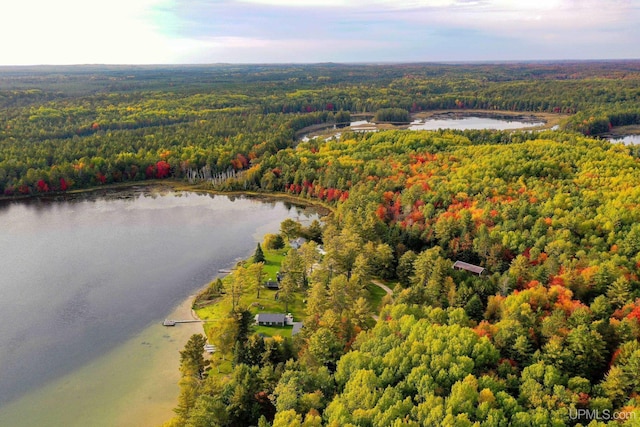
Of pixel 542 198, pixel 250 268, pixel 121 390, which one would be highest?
pixel 542 198

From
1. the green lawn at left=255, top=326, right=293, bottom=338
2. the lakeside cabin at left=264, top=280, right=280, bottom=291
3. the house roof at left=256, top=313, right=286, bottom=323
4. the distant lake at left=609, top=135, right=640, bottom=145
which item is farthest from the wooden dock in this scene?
the distant lake at left=609, top=135, right=640, bottom=145

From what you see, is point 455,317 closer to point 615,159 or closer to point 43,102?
point 615,159

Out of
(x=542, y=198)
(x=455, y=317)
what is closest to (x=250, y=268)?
(x=455, y=317)

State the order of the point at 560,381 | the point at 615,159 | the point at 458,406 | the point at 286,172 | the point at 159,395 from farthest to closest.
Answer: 1. the point at 286,172
2. the point at 615,159
3. the point at 159,395
4. the point at 560,381
5. the point at 458,406

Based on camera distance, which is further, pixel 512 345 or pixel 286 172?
pixel 286 172

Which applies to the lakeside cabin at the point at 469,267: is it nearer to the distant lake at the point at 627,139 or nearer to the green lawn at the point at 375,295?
the green lawn at the point at 375,295

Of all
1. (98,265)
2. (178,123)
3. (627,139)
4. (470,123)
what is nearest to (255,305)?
(98,265)

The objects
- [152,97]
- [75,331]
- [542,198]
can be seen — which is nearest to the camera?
[75,331]

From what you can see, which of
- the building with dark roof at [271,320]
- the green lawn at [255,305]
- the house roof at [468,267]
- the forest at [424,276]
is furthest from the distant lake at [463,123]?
the building with dark roof at [271,320]
